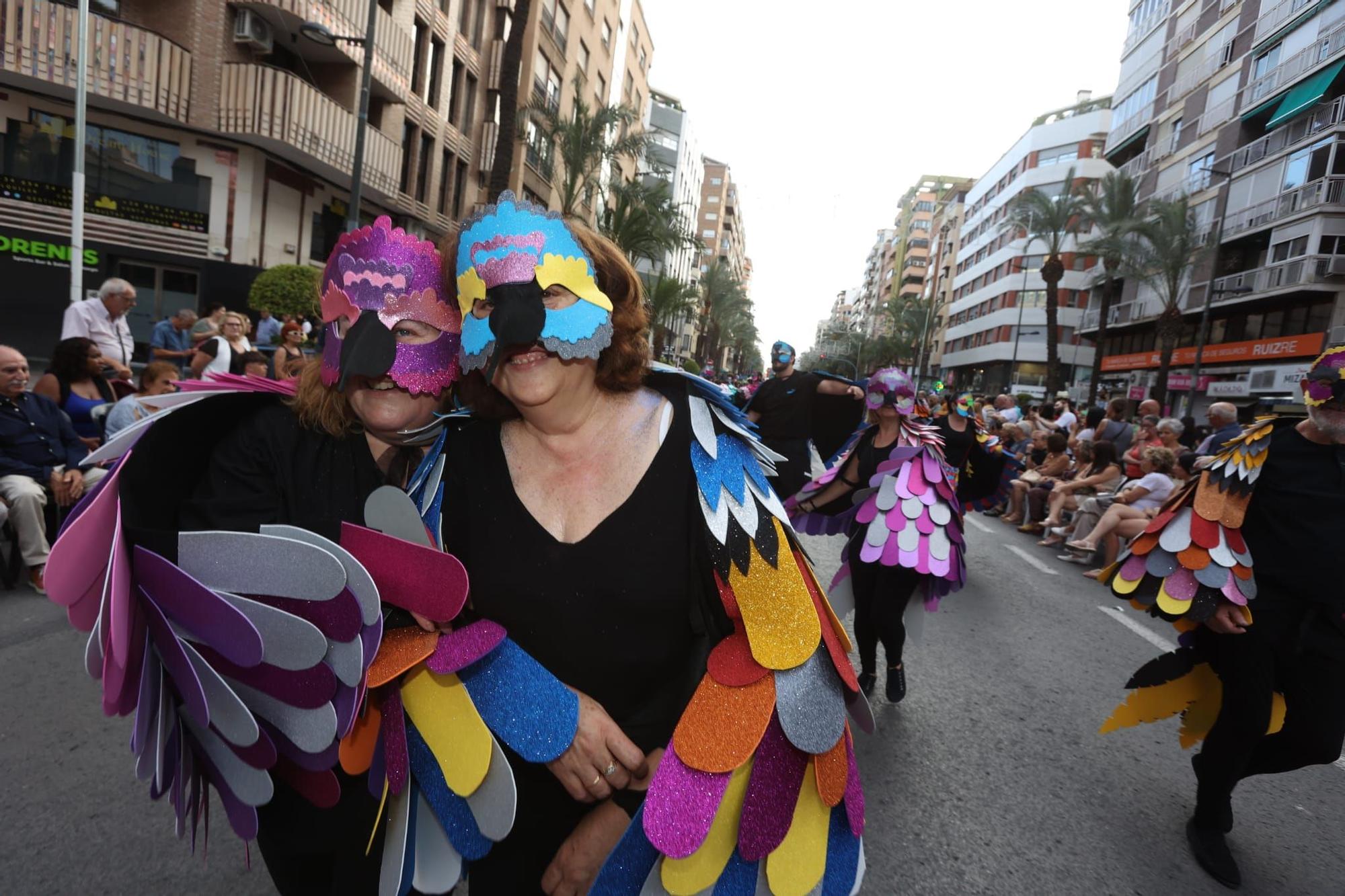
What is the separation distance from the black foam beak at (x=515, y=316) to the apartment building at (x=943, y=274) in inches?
2910

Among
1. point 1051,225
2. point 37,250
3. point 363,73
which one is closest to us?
point 363,73

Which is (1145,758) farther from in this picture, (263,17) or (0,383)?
(263,17)

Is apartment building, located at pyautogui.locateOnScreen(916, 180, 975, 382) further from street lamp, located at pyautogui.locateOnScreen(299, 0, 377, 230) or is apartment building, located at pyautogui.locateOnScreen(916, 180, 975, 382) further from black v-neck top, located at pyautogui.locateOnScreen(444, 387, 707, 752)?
black v-neck top, located at pyautogui.locateOnScreen(444, 387, 707, 752)

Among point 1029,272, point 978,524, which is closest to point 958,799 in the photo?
point 978,524

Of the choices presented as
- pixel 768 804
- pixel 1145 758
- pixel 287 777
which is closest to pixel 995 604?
pixel 1145 758

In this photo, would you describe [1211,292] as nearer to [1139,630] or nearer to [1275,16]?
[1275,16]

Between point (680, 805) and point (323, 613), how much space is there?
0.69 m

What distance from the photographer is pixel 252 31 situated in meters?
14.7

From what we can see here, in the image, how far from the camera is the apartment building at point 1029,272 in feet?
168

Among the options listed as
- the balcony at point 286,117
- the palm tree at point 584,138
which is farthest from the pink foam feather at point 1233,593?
the palm tree at point 584,138

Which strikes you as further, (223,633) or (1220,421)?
(1220,421)

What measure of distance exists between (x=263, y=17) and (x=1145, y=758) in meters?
18.5

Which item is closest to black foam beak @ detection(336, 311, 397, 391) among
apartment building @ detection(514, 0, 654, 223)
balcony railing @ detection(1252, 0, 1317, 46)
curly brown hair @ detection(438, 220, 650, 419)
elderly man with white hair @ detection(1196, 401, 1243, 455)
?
curly brown hair @ detection(438, 220, 650, 419)

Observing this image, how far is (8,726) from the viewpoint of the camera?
10.4 ft
